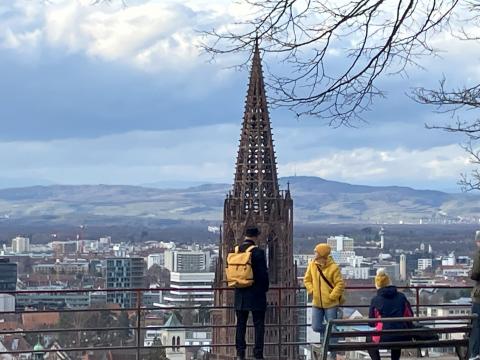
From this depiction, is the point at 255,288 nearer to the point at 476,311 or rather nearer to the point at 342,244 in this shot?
the point at 476,311

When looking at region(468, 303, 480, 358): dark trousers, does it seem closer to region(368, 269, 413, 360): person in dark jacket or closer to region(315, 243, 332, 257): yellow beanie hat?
region(368, 269, 413, 360): person in dark jacket

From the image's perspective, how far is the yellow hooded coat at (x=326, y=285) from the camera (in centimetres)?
1073

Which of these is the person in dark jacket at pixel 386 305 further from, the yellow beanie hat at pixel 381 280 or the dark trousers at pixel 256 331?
the dark trousers at pixel 256 331

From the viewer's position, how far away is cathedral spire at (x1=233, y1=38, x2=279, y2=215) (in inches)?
2151

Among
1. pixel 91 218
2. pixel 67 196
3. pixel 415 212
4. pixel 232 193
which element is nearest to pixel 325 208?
pixel 415 212

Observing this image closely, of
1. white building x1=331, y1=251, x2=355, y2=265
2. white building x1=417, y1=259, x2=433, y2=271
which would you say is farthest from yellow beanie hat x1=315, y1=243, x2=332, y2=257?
white building x1=331, y1=251, x2=355, y2=265

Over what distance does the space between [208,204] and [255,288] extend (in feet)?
533

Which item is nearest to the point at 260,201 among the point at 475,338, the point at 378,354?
the point at 378,354

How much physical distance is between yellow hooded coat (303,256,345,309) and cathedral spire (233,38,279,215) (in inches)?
1703

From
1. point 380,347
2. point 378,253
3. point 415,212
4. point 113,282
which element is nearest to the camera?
point 380,347

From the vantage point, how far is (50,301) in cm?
5050

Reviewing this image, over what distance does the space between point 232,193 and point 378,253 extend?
201 feet

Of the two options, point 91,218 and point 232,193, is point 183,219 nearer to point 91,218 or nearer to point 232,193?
point 91,218

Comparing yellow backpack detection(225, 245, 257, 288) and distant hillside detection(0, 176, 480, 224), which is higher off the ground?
distant hillside detection(0, 176, 480, 224)
